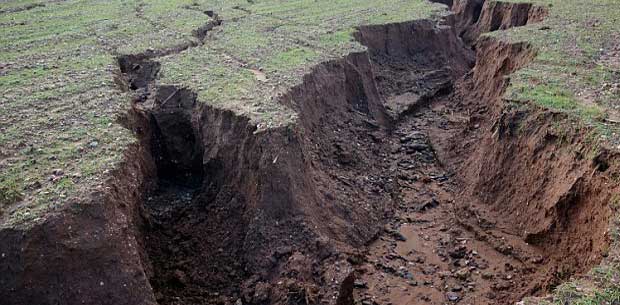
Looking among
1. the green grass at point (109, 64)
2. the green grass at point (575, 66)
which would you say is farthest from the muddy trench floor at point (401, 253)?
the green grass at point (575, 66)

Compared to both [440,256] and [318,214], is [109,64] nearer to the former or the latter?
[318,214]

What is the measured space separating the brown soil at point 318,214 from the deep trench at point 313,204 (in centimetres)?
→ 2

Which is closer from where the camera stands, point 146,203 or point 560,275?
point 560,275

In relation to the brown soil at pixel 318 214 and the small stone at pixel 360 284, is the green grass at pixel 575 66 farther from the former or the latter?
the small stone at pixel 360 284

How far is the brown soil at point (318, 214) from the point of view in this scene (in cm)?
603

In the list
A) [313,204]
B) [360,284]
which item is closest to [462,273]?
[360,284]

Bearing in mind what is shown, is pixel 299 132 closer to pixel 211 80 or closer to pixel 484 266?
pixel 211 80

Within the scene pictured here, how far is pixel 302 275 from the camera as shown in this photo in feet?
22.9

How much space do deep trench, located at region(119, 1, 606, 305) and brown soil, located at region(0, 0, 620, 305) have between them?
2 cm

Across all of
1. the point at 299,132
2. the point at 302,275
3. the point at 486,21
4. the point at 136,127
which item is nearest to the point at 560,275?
the point at 302,275

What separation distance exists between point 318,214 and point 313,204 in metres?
0.15

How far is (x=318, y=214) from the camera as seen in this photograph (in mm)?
7895

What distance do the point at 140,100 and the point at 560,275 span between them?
6.70 metres

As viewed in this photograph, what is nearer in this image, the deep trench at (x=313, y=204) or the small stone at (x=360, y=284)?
the deep trench at (x=313, y=204)
